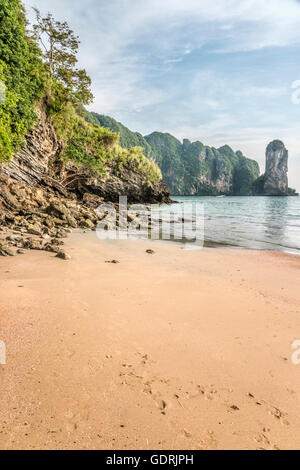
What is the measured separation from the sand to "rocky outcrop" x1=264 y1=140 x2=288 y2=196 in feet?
572

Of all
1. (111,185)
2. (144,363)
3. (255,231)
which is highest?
(111,185)

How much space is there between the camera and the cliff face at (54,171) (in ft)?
63.1

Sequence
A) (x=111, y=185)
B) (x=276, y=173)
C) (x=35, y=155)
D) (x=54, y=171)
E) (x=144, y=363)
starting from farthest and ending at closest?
(x=276, y=173) < (x=111, y=185) < (x=54, y=171) < (x=35, y=155) < (x=144, y=363)

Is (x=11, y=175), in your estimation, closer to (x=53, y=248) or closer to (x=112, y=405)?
(x=53, y=248)

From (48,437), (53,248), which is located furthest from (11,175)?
(48,437)

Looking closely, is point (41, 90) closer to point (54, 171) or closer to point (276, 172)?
point (54, 171)

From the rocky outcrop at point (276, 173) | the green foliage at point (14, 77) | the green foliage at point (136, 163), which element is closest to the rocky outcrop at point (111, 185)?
the green foliage at point (136, 163)

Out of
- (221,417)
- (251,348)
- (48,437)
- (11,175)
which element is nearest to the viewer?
(48,437)

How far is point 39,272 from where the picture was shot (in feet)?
19.0

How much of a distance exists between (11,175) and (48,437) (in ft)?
64.1

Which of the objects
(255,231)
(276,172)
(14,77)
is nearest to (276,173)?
(276,172)

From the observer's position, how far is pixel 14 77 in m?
15.2

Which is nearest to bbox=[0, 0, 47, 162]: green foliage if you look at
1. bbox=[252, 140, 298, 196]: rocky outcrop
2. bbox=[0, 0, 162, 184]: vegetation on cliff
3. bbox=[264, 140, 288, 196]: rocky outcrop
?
bbox=[0, 0, 162, 184]: vegetation on cliff

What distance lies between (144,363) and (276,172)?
604 feet
